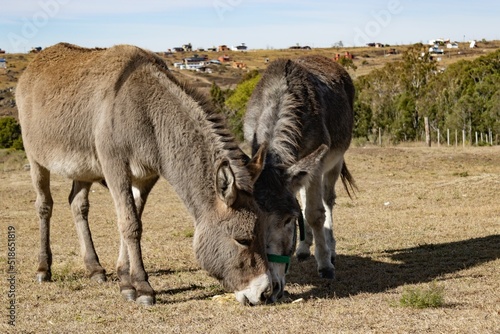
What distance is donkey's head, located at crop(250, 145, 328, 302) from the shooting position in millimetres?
6789

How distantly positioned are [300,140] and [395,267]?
241 centimetres

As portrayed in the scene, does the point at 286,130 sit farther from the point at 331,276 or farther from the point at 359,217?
the point at 359,217

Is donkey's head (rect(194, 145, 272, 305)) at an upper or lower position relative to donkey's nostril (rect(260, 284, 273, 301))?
upper

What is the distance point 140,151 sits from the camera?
727 cm

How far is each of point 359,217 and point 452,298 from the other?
8.01m

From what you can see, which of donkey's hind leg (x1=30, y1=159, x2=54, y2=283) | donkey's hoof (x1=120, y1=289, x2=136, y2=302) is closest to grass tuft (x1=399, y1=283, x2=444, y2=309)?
donkey's hoof (x1=120, y1=289, x2=136, y2=302)

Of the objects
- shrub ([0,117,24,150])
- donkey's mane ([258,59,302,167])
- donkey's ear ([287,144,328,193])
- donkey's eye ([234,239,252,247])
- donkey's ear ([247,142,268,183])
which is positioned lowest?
shrub ([0,117,24,150])

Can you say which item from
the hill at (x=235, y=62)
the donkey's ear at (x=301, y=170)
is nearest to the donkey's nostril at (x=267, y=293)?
the donkey's ear at (x=301, y=170)

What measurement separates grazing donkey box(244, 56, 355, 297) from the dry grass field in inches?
24.6

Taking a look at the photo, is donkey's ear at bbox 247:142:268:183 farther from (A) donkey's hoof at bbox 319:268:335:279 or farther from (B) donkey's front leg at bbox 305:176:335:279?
(A) donkey's hoof at bbox 319:268:335:279

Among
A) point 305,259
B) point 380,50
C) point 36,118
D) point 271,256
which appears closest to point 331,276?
point 305,259

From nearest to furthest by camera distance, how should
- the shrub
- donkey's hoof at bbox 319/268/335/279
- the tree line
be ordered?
donkey's hoof at bbox 319/268/335/279 → the tree line → the shrub

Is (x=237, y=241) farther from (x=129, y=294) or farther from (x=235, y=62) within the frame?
(x=235, y=62)

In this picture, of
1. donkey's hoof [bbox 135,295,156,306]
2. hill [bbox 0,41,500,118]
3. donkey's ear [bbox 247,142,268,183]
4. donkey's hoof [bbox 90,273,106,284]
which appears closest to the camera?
donkey's ear [bbox 247,142,268,183]
